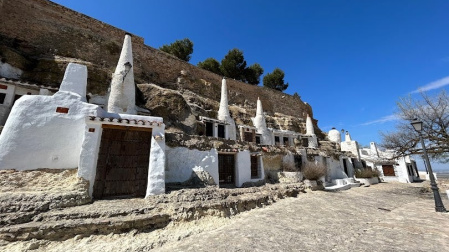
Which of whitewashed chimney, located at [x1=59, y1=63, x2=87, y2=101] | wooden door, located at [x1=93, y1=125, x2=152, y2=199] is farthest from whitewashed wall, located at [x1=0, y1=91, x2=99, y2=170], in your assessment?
wooden door, located at [x1=93, y1=125, x2=152, y2=199]

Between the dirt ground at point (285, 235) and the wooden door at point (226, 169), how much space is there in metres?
3.38

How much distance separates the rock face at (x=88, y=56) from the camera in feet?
44.4

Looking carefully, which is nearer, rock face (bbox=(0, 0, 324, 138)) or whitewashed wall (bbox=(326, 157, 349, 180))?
rock face (bbox=(0, 0, 324, 138))

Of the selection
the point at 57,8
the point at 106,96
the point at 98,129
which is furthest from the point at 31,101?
the point at 57,8

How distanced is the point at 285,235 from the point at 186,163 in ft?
16.6

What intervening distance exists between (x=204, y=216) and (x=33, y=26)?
21860 millimetres

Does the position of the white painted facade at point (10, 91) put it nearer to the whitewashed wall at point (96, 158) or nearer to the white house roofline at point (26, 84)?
the white house roofline at point (26, 84)

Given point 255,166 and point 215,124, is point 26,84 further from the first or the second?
point 255,166

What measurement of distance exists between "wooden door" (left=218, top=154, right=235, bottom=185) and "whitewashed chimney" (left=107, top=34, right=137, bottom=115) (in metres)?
6.63

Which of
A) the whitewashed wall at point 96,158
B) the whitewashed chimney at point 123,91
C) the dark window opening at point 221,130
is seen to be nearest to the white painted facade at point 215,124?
the dark window opening at point 221,130

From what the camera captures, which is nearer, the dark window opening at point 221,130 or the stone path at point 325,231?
the stone path at point 325,231

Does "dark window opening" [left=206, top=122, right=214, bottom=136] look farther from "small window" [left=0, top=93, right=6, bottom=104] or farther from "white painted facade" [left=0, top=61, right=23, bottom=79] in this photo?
"white painted facade" [left=0, top=61, right=23, bottom=79]

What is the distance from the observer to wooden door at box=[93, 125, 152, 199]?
6.58 m

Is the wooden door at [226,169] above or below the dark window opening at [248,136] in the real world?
below
